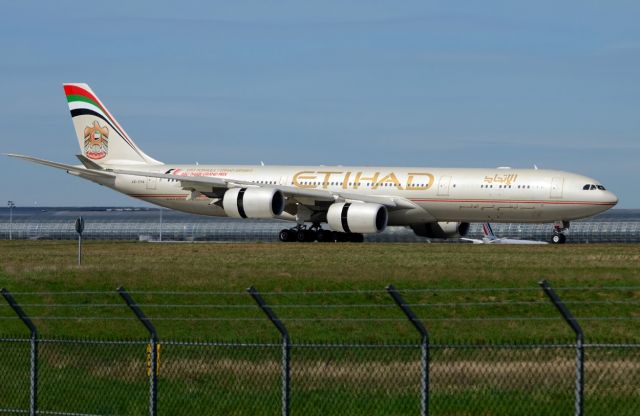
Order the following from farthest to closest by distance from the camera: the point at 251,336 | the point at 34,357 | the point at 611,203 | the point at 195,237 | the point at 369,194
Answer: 1. the point at 195,237
2. the point at 369,194
3. the point at 611,203
4. the point at 251,336
5. the point at 34,357

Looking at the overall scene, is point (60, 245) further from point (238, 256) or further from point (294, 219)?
point (238, 256)

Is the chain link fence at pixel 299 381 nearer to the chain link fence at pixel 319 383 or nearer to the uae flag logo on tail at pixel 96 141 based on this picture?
the chain link fence at pixel 319 383

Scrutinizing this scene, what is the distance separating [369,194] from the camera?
5478 centimetres

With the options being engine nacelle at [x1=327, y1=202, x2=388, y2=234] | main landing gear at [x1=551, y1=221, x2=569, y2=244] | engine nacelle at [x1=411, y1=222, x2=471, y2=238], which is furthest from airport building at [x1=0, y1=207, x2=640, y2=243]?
main landing gear at [x1=551, y1=221, x2=569, y2=244]

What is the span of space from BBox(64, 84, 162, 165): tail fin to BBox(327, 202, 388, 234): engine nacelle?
543 inches

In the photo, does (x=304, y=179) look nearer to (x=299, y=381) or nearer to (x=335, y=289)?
(x=335, y=289)

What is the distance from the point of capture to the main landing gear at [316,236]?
179ft

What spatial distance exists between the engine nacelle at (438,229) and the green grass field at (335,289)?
10252 mm

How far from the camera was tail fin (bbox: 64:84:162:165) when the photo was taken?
204 ft

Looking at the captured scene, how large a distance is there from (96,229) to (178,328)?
7291 cm

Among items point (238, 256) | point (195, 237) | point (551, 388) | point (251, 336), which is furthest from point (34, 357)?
point (195, 237)

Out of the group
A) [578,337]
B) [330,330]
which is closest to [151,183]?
[330,330]

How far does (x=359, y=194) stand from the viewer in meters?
54.9

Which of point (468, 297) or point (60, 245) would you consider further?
point (60, 245)
